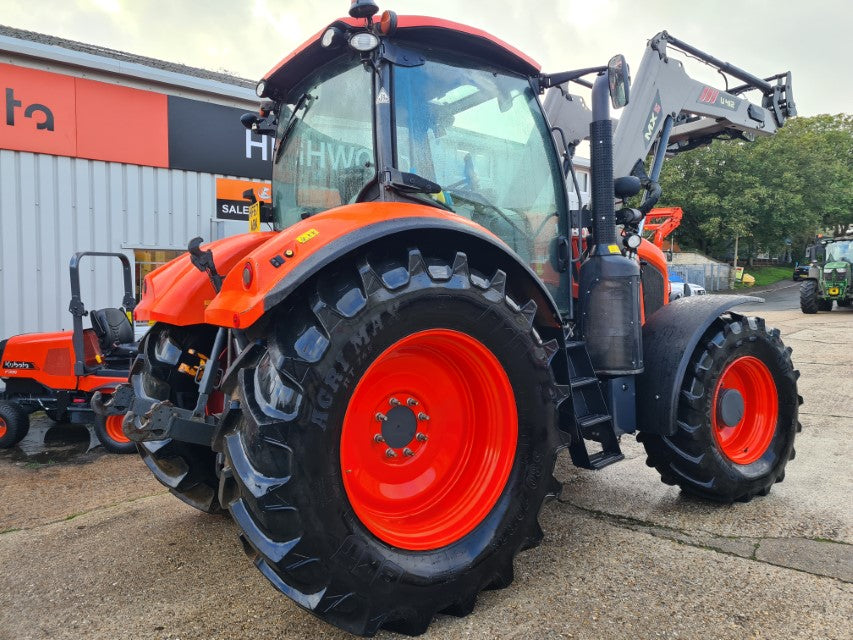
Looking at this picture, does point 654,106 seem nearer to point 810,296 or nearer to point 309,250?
point 309,250

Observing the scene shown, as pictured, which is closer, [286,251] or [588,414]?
[286,251]

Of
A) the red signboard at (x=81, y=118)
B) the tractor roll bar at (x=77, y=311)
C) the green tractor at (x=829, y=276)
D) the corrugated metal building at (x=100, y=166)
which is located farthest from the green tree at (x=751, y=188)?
the tractor roll bar at (x=77, y=311)

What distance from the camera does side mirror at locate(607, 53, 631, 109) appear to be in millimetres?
2914

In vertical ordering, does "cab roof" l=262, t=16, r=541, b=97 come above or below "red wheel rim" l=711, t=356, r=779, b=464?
above

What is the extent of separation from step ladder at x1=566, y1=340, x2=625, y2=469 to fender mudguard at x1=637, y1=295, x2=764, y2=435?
0.83ft

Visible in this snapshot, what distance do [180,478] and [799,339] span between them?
39.4 feet

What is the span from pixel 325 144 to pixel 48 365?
4.14m

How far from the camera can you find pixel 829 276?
17000 millimetres

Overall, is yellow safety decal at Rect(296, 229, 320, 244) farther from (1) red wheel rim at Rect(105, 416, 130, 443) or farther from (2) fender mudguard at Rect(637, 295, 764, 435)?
(1) red wheel rim at Rect(105, 416, 130, 443)

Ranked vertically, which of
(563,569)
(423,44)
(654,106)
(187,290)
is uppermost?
(654,106)

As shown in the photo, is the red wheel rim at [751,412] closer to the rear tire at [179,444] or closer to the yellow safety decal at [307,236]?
the yellow safety decal at [307,236]

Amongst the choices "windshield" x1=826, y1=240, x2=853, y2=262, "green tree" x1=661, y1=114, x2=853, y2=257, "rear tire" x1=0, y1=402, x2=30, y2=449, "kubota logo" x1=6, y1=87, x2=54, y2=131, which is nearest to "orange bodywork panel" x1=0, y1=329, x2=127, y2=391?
"rear tire" x1=0, y1=402, x2=30, y2=449

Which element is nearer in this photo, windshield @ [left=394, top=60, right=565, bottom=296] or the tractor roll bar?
windshield @ [left=394, top=60, right=565, bottom=296]

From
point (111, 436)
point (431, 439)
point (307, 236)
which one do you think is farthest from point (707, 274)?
point (307, 236)
